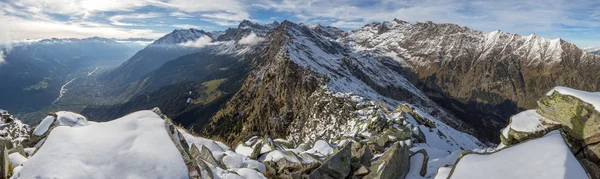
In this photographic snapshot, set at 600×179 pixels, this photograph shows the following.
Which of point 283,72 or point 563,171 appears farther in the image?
point 283,72

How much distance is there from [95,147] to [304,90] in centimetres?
11110

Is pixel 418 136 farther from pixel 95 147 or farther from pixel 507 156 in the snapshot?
pixel 95 147

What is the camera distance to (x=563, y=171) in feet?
38.1

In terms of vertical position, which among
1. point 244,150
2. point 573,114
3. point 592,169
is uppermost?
point 573,114

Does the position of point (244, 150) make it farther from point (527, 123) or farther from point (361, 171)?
point (527, 123)

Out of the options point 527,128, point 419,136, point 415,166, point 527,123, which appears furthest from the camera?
point 419,136

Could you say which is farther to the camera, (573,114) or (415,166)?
(415,166)

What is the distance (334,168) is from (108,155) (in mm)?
14005

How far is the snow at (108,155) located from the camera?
36.8 feet

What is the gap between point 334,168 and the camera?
834 inches

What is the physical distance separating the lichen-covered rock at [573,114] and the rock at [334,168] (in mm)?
12478

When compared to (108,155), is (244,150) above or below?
below

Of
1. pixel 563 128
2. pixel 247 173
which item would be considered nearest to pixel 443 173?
pixel 563 128

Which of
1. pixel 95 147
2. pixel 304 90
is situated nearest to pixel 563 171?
pixel 95 147
